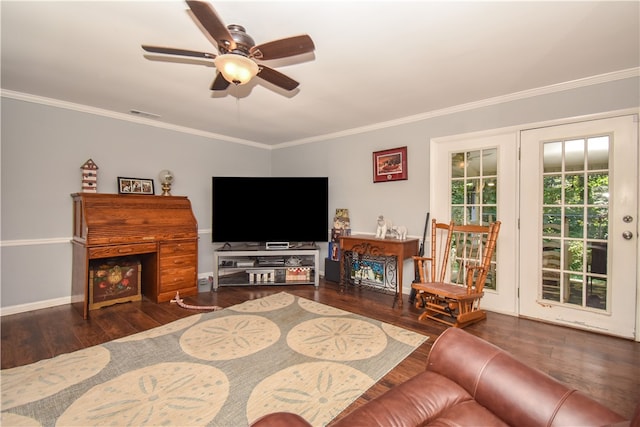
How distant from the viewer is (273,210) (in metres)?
4.23

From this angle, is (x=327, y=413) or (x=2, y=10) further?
(x=2, y=10)

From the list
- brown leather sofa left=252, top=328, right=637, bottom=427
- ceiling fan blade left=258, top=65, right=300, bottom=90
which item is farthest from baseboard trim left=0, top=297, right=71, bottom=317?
brown leather sofa left=252, top=328, right=637, bottom=427

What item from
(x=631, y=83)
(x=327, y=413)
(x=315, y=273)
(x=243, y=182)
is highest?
(x=631, y=83)

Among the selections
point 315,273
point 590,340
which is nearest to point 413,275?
point 315,273

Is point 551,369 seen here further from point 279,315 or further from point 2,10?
point 2,10

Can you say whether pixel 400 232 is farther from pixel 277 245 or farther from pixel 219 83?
pixel 219 83

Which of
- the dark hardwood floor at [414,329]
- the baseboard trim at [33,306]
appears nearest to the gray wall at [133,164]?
the baseboard trim at [33,306]

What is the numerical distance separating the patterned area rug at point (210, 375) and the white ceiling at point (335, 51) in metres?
2.26

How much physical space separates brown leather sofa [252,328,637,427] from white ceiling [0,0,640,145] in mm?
1882

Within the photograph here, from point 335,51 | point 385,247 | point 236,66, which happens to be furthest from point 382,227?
→ point 236,66

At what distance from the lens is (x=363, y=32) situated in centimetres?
190

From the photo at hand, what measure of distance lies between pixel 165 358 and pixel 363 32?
2.72 metres

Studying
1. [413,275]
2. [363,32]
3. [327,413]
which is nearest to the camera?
[327,413]

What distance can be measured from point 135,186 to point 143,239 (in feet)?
2.85
